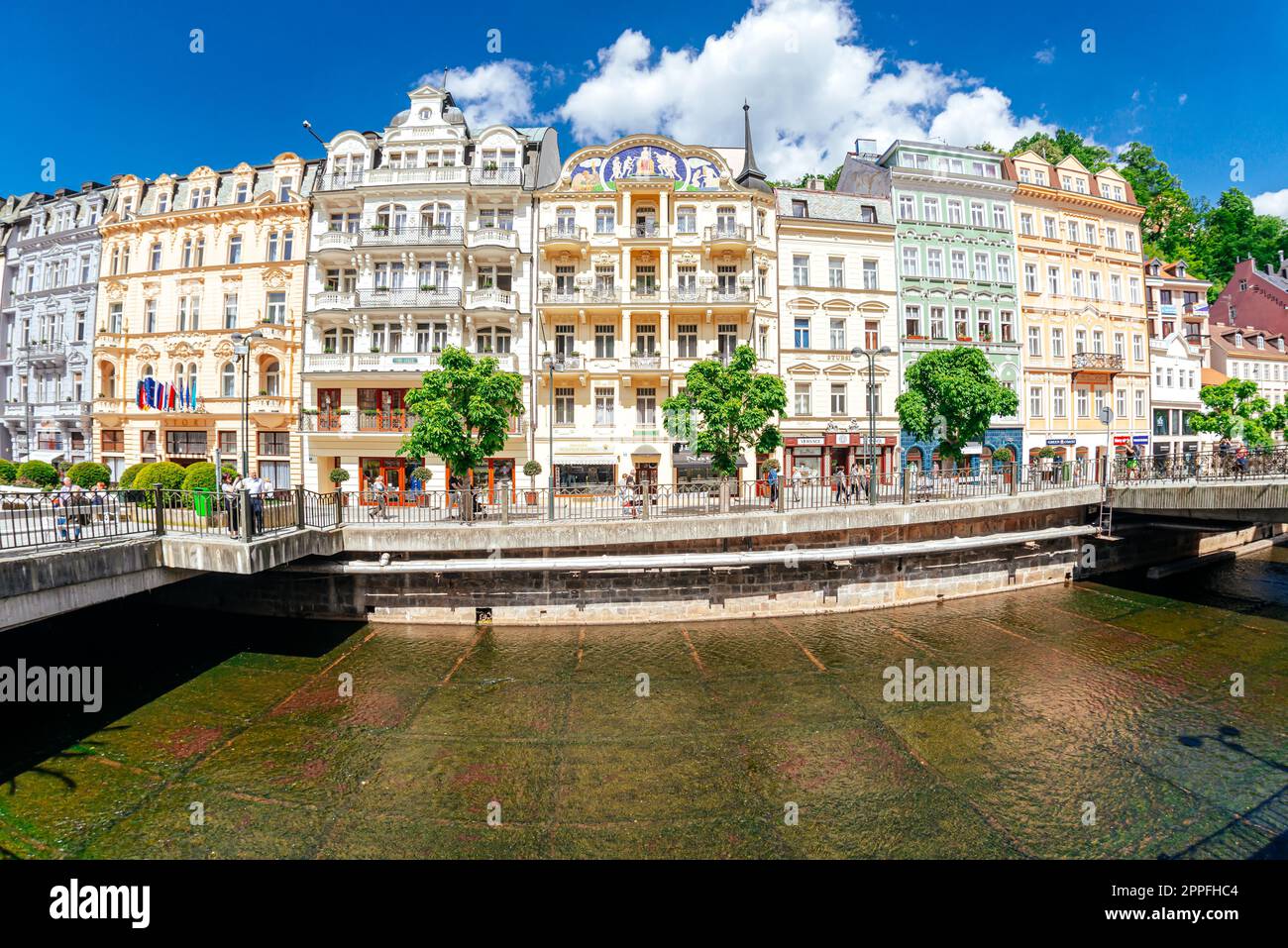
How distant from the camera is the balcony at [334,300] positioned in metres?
28.7

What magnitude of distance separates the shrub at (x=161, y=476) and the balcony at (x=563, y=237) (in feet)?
61.8

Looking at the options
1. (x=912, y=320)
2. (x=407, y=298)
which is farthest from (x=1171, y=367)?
(x=407, y=298)

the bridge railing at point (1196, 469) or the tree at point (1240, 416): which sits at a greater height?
the tree at point (1240, 416)

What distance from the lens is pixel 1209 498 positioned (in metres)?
18.7

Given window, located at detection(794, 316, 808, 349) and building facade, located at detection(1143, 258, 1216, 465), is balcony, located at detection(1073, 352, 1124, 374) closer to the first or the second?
building facade, located at detection(1143, 258, 1216, 465)

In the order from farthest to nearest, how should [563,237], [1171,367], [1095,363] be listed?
[1171,367] → [1095,363] → [563,237]

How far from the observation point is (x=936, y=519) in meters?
17.7

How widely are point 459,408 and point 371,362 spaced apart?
39.5 feet

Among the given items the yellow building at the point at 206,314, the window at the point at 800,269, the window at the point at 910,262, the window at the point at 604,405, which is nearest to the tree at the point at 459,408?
the window at the point at 604,405

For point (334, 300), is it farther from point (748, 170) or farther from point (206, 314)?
point (748, 170)

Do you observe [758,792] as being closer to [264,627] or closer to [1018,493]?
[264,627]

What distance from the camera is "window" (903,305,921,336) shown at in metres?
33.0

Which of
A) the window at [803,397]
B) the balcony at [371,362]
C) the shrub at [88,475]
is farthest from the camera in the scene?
the window at [803,397]

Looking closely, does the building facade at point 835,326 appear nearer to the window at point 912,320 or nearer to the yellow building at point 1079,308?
the window at point 912,320
